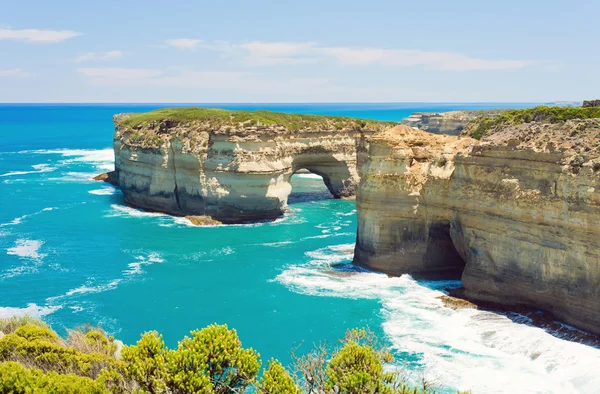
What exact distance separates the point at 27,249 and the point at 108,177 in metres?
37.4

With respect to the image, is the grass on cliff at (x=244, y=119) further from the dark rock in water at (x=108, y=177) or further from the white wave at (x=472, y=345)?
the white wave at (x=472, y=345)

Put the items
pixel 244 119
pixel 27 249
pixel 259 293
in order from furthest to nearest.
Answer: pixel 244 119 → pixel 27 249 → pixel 259 293

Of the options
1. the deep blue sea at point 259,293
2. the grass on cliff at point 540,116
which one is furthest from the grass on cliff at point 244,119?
the grass on cliff at point 540,116

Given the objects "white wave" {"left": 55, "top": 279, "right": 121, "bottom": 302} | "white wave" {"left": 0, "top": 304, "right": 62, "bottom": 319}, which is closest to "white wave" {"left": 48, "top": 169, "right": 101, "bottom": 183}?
"white wave" {"left": 55, "top": 279, "right": 121, "bottom": 302}

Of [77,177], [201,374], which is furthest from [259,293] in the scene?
[77,177]

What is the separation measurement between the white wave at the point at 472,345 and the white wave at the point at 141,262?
38.8 feet

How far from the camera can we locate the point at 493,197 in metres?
31.3

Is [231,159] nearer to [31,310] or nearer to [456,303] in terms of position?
[31,310]

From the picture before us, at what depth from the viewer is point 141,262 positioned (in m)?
41.9

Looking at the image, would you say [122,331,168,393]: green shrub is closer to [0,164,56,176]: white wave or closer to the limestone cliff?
the limestone cliff

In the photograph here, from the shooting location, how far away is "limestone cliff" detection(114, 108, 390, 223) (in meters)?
55.1

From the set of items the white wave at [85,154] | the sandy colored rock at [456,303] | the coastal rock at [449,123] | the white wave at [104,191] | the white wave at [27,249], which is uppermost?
the coastal rock at [449,123]

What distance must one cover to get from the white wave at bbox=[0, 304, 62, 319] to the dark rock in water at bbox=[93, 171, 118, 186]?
47620 mm

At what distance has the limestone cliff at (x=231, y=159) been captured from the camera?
55062 mm
